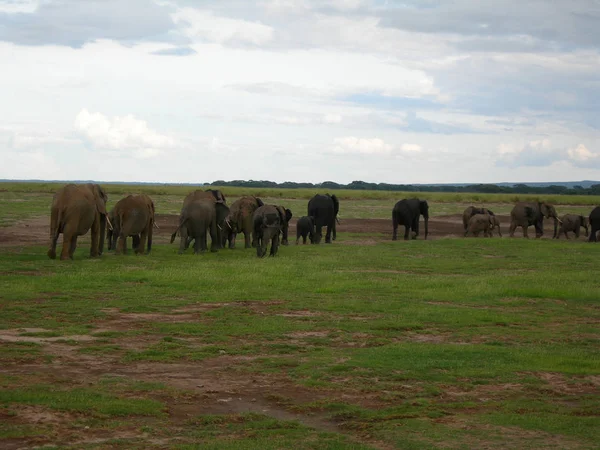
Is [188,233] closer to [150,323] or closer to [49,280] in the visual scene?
[49,280]

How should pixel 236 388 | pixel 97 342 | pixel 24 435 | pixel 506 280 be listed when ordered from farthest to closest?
pixel 506 280
pixel 97 342
pixel 236 388
pixel 24 435

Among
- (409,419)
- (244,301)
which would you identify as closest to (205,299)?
(244,301)

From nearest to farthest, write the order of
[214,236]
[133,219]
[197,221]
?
[133,219]
[197,221]
[214,236]

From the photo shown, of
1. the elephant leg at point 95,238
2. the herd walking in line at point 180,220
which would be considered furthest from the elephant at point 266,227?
the elephant leg at point 95,238

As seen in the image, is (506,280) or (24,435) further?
(506,280)

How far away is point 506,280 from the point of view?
819 inches

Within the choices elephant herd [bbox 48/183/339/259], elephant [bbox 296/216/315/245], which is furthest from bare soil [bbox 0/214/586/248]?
elephant herd [bbox 48/183/339/259]

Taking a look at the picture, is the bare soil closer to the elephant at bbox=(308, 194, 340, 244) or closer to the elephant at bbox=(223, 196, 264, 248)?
the elephant at bbox=(308, 194, 340, 244)

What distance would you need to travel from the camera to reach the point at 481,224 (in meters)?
37.8

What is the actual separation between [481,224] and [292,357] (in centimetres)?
2715

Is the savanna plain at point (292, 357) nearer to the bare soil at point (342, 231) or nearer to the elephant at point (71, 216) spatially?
the elephant at point (71, 216)

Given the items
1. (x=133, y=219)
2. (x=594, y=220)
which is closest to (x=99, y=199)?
(x=133, y=219)

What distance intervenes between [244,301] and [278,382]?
643 cm

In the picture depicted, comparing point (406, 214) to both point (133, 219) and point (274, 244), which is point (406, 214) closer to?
point (274, 244)
